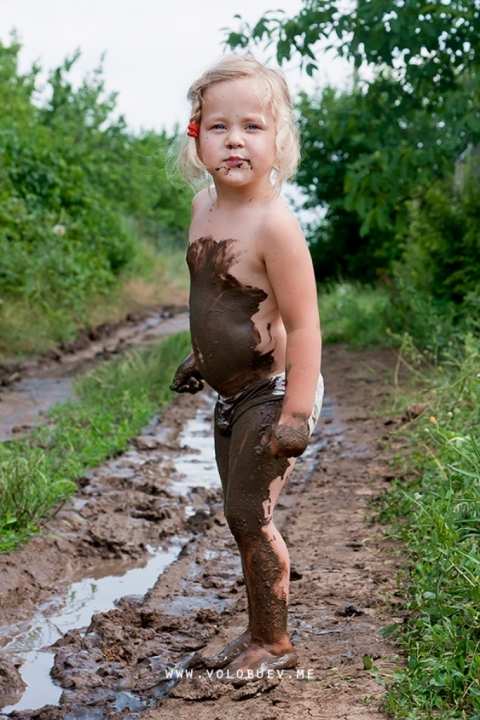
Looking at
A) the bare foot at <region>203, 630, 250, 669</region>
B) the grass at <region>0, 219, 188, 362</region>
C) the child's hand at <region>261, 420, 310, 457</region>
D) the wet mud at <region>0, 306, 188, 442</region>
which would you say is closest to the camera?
the child's hand at <region>261, 420, 310, 457</region>

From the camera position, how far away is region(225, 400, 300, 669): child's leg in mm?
3447

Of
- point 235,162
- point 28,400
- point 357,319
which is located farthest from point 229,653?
point 357,319

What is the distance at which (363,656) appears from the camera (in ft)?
11.5

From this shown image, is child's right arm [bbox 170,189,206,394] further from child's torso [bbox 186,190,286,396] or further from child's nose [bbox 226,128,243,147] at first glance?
child's nose [bbox 226,128,243,147]

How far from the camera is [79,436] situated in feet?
24.4

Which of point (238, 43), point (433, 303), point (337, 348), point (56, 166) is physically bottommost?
point (337, 348)

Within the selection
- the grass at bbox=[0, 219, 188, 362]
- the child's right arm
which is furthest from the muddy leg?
the grass at bbox=[0, 219, 188, 362]

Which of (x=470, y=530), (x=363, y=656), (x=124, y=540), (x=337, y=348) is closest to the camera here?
(x=363, y=656)

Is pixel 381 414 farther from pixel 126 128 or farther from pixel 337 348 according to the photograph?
pixel 126 128

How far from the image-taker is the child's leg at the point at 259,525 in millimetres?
3447

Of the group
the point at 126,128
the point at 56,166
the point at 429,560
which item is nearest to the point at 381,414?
the point at 429,560

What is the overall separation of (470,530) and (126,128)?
62.4 ft

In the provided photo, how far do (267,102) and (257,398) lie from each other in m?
0.89

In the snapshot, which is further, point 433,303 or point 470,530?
point 433,303
